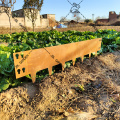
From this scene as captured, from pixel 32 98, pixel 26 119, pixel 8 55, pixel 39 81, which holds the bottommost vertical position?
pixel 26 119

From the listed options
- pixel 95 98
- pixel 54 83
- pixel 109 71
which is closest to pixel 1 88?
pixel 54 83

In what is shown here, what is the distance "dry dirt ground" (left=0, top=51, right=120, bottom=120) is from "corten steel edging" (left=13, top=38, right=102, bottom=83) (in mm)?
243

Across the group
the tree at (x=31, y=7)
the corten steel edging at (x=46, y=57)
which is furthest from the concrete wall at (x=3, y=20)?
the corten steel edging at (x=46, y=57)

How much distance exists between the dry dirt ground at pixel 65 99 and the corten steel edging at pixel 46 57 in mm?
243

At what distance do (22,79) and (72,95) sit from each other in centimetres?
96

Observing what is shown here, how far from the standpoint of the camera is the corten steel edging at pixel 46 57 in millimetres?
2170

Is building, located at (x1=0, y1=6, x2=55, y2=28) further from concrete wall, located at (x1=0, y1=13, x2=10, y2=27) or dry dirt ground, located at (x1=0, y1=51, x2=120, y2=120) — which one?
dry dirt ground, located at (x1=0, y1=51, x2=120, y2=120)

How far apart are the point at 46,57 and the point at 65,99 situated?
0.84m

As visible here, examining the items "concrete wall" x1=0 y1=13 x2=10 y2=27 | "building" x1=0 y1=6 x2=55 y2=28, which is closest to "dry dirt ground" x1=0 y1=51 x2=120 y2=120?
"building" x1=0 y1=6 x2=55 y2=28

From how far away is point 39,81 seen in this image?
2.46 metres

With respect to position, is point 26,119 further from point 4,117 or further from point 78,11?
point 78,11

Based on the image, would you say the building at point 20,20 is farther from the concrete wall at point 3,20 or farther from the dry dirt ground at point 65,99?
the dry dirt ground at point 65,99

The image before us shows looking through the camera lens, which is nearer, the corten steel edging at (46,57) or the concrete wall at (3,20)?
the corten steel edging at (46,57)

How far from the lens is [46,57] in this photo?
253cm
